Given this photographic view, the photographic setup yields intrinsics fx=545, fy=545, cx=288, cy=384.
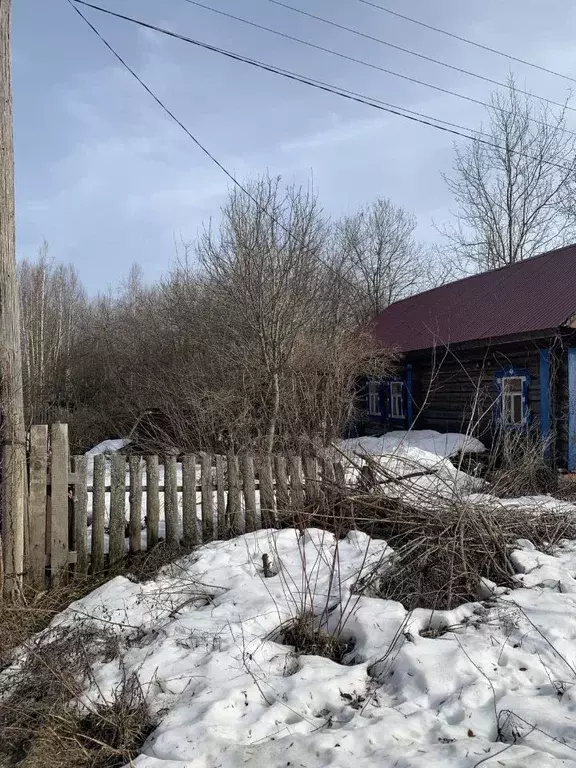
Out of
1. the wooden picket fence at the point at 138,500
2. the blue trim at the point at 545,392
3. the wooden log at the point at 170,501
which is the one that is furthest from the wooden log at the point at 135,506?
the blue trim at the point at 545,392

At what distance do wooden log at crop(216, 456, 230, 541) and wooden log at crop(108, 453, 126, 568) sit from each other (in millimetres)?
956

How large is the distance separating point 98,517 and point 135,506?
1.22 feet

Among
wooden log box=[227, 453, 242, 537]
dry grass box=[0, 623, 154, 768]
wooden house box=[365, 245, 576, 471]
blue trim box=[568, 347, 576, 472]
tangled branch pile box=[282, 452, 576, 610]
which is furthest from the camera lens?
wooden house box=[365, 245, 576, 471]

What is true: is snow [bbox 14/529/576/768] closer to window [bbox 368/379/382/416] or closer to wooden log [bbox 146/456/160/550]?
wooden log [bbox 146/456/160/550]

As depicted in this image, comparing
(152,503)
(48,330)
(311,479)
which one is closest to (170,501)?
(152,503)

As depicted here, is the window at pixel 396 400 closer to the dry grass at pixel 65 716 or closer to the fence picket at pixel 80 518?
the fence picket at pixel 80 518

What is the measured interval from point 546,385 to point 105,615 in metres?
8.92

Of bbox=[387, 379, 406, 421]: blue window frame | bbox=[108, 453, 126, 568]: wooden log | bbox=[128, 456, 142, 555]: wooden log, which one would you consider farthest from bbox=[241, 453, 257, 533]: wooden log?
bbox=[387, 379, 406, 421]: blue window frame

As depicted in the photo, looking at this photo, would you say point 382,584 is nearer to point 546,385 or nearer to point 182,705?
point 182,705

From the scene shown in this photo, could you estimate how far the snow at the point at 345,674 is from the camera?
257 centimetres

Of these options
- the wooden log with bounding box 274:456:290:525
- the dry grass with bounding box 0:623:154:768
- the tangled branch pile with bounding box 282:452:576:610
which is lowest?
the dry grass with bounding box 0:623:154:768

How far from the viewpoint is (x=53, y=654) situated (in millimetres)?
3498

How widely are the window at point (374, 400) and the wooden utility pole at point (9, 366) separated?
13.6m

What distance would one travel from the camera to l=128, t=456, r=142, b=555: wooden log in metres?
5.25
